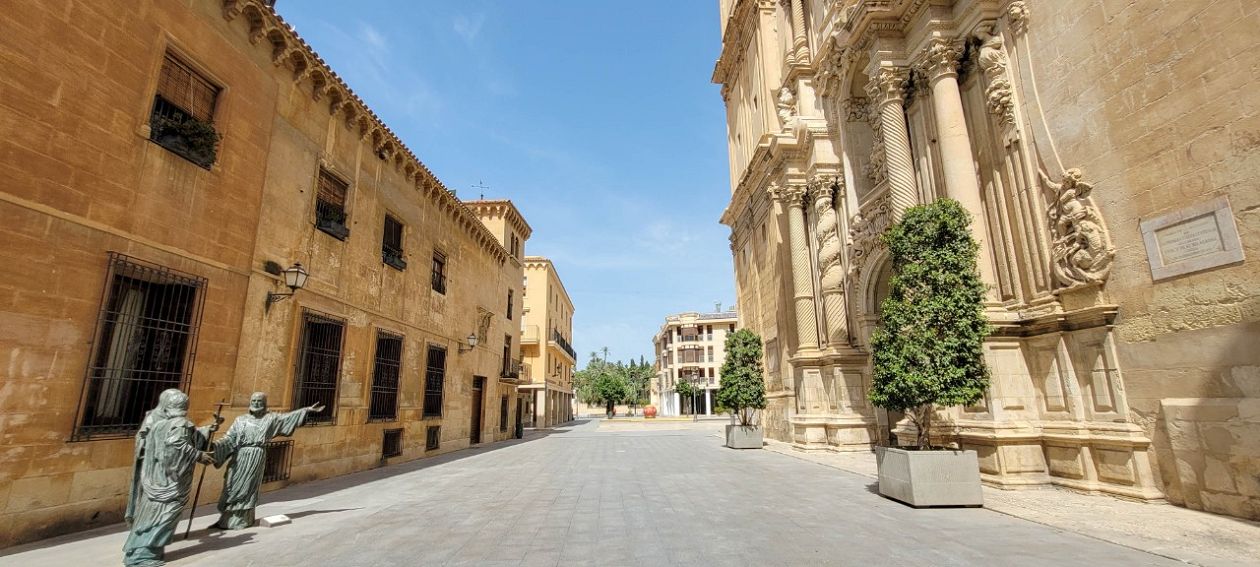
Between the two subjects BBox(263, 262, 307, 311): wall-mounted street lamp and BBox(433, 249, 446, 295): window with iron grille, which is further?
BBox(433, 249, 446, 295): window with iron grille

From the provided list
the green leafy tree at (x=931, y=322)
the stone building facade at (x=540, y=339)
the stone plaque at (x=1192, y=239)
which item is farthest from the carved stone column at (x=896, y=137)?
the stone building facade at (x=540, y=339)

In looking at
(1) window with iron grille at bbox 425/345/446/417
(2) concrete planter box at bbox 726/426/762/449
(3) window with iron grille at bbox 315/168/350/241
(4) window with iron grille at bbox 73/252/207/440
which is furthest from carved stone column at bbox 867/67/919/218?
(1) window with iron grille at bbox 425/345/446/417

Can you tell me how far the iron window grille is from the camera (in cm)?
884

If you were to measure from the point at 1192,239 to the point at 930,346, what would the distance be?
3121 millimetres

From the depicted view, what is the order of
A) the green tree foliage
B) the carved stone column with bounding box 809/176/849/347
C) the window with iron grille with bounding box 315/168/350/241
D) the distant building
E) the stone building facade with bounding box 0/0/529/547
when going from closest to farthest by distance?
the stone building facade with bounding box 0/0/529/547 → the window with iron grille with bounding box 315/168/350/241 → the carved stone column with bounding box 809/176/849/347 → the green tree foliage → the distant building

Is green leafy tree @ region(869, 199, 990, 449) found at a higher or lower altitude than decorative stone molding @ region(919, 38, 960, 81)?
lower

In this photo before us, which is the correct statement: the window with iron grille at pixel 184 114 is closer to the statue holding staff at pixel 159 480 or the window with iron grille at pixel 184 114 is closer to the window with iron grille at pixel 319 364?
the window with iron grille at pixel 319 364

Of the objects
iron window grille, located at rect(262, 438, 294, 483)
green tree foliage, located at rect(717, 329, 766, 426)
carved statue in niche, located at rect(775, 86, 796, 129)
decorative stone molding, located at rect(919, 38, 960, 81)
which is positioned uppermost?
carved statue in niche, located at rect(775, 86, 796, 129)

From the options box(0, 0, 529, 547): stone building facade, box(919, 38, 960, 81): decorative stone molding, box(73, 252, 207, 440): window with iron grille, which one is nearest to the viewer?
box(0, 0, 529, 547): stone building facade

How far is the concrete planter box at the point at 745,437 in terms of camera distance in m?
16.1

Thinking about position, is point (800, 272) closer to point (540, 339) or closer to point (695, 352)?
point (540, 339)

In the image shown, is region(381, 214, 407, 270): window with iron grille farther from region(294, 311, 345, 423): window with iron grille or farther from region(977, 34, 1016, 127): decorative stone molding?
region(977, 34, 1016, 127): decorative stone molding

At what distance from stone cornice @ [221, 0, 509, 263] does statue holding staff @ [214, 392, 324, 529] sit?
6.62 m

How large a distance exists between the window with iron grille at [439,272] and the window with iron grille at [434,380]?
1.87m
